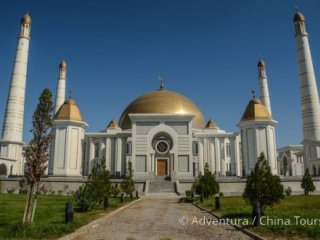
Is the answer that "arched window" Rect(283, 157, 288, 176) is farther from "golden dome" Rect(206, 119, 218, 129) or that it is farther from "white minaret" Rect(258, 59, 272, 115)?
"golden dome" Rect(206, 119, 218, 129)

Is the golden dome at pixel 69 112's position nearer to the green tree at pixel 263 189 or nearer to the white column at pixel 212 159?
the white column at pixel 212 159

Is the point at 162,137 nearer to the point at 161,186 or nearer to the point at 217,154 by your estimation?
the point at 161,186

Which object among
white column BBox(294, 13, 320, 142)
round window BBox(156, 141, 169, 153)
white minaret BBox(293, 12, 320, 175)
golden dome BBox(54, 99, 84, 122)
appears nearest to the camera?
round window BBox(156, 141, 169, 153)

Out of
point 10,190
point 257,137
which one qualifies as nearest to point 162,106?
point 257,137

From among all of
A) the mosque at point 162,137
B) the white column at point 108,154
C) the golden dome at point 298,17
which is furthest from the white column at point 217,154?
the golden dome at point 298,17

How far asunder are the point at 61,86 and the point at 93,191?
1572 inches

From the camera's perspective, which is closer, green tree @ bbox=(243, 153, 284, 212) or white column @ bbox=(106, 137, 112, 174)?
green tree @ bbox=(243, 153, 284, 212)

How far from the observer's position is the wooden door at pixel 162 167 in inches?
1591

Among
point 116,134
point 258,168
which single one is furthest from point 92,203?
point 116,134

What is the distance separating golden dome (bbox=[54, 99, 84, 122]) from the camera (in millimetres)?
41919

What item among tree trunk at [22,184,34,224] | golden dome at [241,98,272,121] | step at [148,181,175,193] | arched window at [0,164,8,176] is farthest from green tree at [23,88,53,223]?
arched window at [0,164,8,176]

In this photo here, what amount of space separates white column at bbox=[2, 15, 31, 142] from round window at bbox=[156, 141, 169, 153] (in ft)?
63.3

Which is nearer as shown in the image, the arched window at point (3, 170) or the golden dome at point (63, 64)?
the arched window at point (3, 170)

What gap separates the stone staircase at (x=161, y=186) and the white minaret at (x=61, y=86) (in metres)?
24.1
